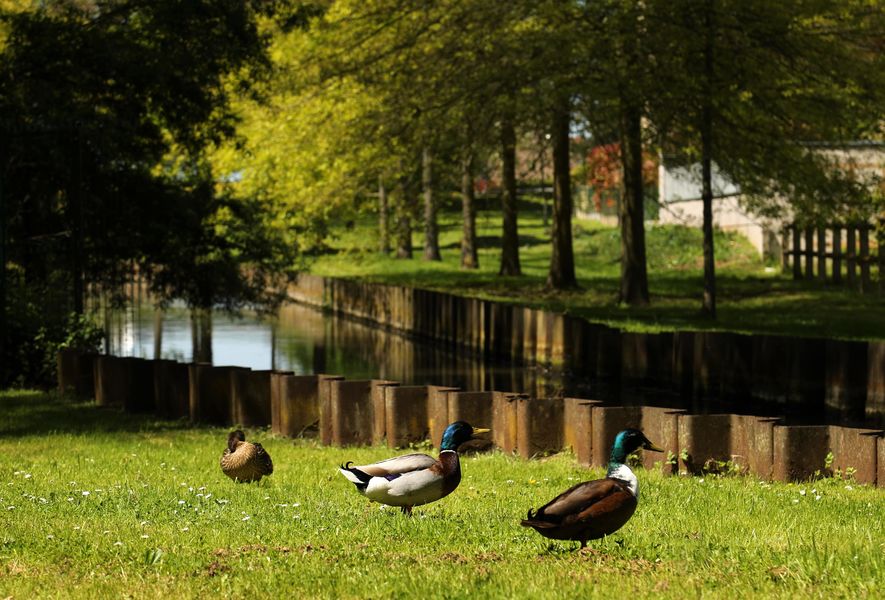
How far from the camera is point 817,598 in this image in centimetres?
730

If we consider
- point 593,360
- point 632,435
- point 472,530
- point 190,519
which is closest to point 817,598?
point 632,435

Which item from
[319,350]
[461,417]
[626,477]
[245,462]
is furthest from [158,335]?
[626,477]

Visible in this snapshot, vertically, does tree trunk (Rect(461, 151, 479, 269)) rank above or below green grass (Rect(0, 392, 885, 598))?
above

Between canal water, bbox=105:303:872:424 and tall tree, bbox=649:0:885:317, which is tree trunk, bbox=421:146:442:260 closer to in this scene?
canal water, bbox=105:303:872:424

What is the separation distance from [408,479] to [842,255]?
3280 cm

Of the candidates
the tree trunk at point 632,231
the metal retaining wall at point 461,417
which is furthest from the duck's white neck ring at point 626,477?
the tree trunk at point 632,231

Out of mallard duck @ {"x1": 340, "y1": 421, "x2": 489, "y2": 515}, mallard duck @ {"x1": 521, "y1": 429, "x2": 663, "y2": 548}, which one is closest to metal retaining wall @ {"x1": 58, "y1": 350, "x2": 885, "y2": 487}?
mallard duck @ {"x1": 340, "y1": 421, "x2": 489, "y2": 515}

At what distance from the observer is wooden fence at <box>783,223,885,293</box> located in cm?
3716

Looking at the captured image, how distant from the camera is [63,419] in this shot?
18516 millimetres

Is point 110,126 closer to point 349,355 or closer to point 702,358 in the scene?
point 349,355

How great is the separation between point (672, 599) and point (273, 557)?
2619 millimetres

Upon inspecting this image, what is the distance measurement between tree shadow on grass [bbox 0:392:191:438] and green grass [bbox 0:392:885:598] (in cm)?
272

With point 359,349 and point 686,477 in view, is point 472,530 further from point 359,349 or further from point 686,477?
point 359,349

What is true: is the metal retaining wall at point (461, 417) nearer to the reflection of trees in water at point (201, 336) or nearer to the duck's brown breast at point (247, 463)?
the duck's brown breast at point (247, 463)
